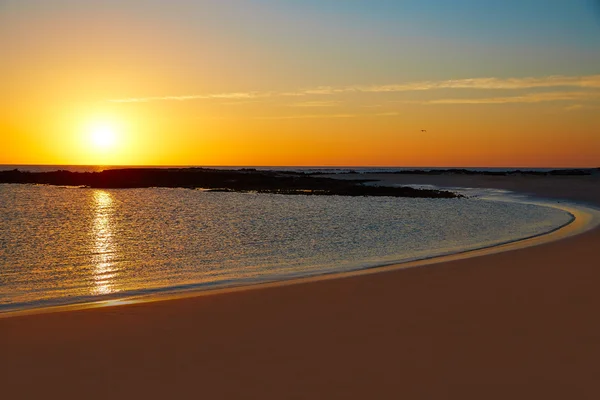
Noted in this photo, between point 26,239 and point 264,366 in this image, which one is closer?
point 264,366

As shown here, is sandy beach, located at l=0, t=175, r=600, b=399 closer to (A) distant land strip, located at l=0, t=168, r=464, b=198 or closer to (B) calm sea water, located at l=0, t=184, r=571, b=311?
(B) calm sea water, located at l=0, t=184, r=571, b=311

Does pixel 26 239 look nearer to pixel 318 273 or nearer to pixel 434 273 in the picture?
pixel 318 273

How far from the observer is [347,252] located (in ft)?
73.0

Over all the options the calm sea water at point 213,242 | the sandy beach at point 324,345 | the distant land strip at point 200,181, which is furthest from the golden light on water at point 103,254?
the distant land strip at point 200,181

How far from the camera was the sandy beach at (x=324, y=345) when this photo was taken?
722 cm

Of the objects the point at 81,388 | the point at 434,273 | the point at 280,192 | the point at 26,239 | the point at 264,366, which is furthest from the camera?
the point at 280,192

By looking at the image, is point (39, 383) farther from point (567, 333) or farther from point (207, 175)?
point (207, 175)

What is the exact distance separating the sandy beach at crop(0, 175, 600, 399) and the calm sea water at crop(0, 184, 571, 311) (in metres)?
3.79

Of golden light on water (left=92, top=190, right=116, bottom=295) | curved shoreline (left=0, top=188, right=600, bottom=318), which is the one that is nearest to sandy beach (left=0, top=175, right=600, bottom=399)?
curved shoreline (left=0, top=188, right=600, bottom=318)

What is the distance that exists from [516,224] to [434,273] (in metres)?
18.2

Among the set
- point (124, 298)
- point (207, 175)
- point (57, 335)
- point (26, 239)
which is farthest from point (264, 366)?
point (207, 175)

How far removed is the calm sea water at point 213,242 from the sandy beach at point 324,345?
3788 mm

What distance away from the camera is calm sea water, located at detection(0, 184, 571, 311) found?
16547 mm

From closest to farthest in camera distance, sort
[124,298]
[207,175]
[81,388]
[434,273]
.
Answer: [81,388], [124,298], [434,273], [207,175]
